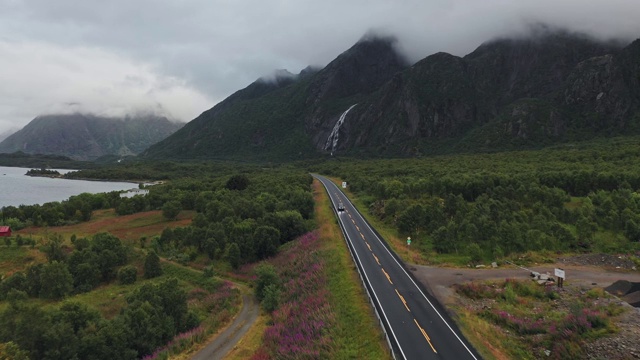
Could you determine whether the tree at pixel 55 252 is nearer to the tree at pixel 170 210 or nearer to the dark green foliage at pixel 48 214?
the tree at pixel 170 210

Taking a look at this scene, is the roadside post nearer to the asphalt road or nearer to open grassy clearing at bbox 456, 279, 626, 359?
open grassy clearing at bbox 456, 279, 626, 359

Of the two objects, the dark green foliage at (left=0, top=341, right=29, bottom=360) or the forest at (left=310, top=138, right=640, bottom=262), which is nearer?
the dark green foliage at (left=0, top=341, right=29, bottom=360)

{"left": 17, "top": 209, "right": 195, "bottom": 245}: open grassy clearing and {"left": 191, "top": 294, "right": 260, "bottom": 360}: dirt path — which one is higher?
{"left": 17, "top": 209, "right": 195, "bottom": 245}: open grassy clearing

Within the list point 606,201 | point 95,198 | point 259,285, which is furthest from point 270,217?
point 95,198

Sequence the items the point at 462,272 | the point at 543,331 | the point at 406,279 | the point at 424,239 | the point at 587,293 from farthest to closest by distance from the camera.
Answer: the point at 424,239 < the point at 462,272 < the point at 406,279 < the point at 587,293 < the point at 543,331

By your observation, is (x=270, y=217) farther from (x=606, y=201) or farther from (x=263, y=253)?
(x=606, y=201)

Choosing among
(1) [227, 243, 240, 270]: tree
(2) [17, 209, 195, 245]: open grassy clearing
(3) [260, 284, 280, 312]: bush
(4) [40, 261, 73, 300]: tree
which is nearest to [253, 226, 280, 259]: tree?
(1) [227, 243, 240, 270]: tree

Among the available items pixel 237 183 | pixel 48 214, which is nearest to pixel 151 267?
pixel 48 214
